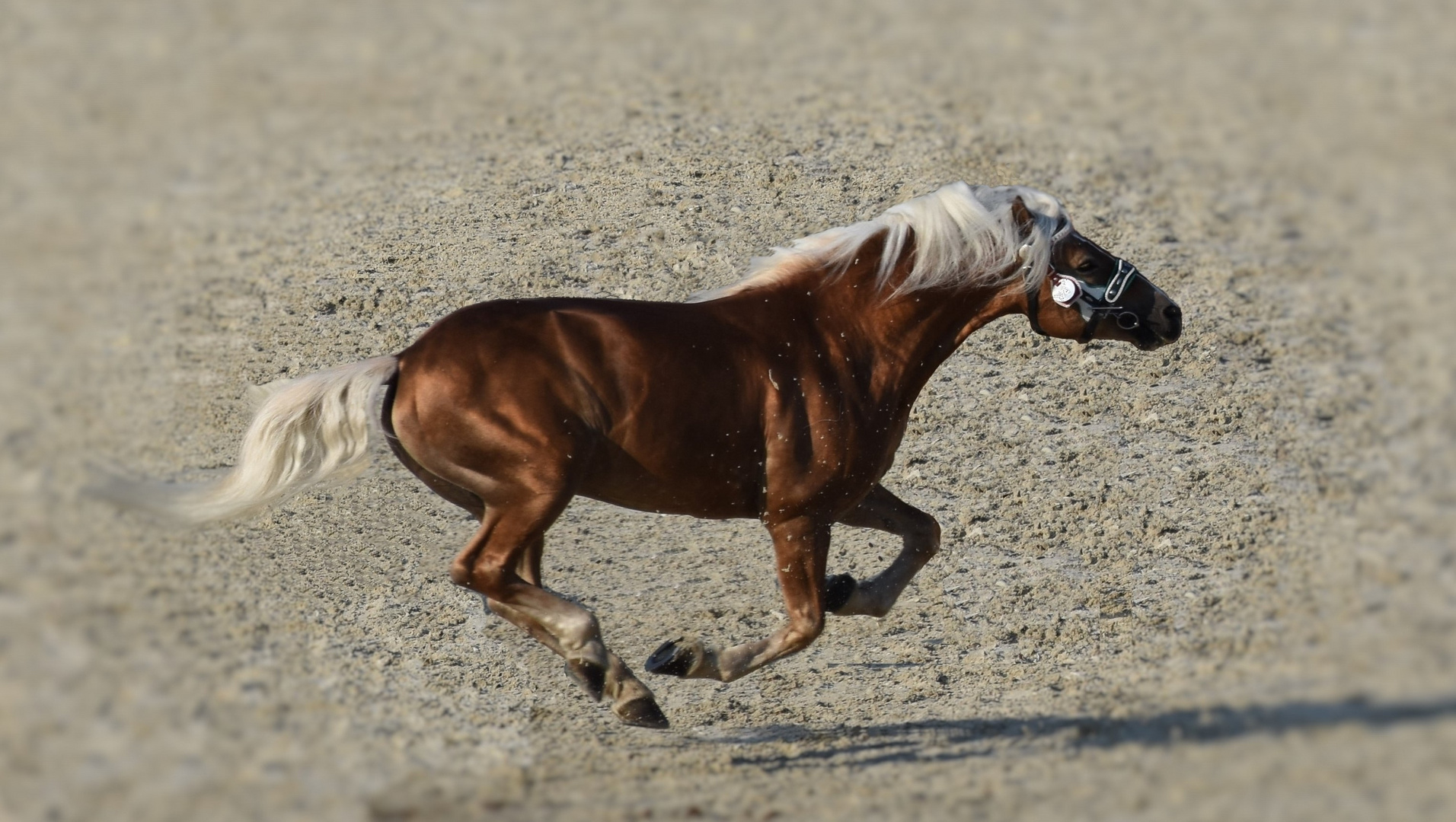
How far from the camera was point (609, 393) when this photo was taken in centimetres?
580

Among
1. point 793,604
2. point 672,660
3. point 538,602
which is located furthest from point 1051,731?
point 538,602

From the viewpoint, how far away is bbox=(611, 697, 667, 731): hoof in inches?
230

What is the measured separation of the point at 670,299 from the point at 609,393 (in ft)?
13.7

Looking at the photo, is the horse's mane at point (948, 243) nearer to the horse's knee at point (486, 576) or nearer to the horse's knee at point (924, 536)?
the horse's knee at point (924, 536)

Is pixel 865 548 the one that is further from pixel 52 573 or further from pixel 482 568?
pixel 52 573

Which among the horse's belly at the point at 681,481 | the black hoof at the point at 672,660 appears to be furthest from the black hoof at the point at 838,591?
the black hoof at the point at 672,660

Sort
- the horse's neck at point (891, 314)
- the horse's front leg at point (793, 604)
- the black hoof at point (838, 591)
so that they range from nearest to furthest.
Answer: the horse's front leg at point (793, 604), the horse's neck at point (891, 314), the black hoof at point (838, 591)

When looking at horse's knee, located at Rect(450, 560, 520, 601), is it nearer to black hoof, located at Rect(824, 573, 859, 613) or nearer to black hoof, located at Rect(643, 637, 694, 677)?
black hoof, located at Rect(643, 637, 694, 677)

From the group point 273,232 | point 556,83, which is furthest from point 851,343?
point 556,83

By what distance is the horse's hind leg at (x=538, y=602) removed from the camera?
573cm

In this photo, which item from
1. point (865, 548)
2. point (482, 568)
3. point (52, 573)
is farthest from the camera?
point (865, 548)

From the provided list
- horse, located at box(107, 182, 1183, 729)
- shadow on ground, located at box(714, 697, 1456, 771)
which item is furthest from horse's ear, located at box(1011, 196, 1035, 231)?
shadow on ground, located at box(714, 697, 1456, 771)

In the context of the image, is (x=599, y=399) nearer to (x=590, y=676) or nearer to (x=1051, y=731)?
(x=590, y=676)

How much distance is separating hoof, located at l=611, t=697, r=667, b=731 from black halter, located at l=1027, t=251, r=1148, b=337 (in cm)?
209
